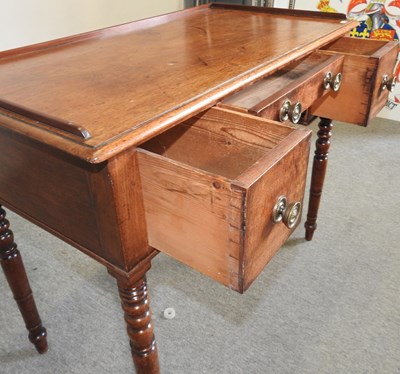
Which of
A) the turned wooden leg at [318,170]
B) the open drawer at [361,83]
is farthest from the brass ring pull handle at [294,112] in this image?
the turned wooden leg at [318,170]

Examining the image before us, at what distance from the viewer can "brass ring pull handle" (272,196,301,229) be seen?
61 cm

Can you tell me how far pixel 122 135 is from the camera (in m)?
0.53

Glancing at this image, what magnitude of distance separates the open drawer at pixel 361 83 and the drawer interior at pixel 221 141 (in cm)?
49

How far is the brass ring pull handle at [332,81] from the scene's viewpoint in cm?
96

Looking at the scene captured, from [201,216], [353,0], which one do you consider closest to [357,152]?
[353,0]

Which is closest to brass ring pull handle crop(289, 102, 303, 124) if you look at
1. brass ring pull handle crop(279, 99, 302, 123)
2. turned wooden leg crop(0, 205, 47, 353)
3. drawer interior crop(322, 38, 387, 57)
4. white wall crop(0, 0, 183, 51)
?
brass ring pull handle crop(279, 99, 302, 123)

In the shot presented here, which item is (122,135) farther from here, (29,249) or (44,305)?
(29,249)

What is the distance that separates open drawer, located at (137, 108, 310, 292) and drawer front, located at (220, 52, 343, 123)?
0.23 ft

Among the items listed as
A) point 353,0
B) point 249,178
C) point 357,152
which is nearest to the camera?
point 249,178

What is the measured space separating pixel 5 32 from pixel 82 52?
1.03m

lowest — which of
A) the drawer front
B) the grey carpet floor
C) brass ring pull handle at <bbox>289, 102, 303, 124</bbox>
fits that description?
the grey carpet floor

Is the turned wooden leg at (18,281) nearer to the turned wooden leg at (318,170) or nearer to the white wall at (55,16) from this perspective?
the turned wooden leg at (318,170)

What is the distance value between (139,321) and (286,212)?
297mm

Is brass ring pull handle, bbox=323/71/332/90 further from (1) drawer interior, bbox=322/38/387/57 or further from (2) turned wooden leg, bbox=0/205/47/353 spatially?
(2) turned wooden leg, bbox=0/205/47/353
